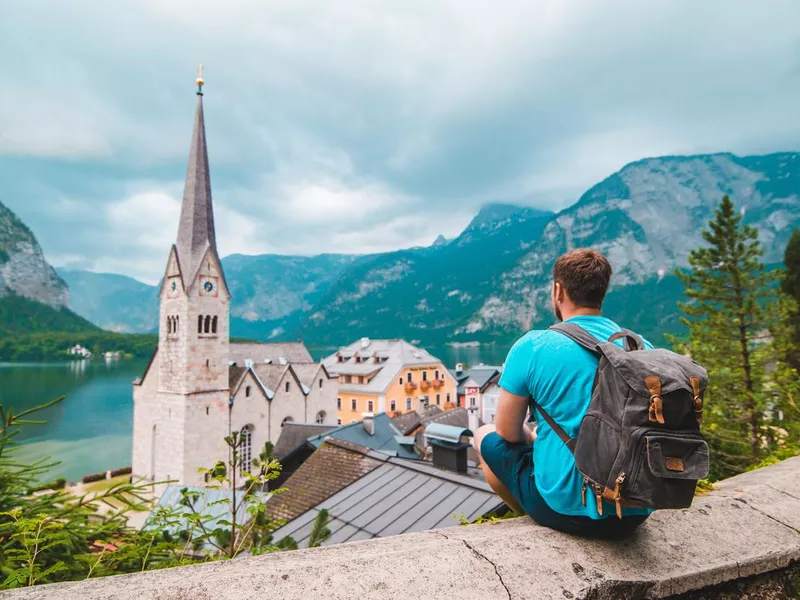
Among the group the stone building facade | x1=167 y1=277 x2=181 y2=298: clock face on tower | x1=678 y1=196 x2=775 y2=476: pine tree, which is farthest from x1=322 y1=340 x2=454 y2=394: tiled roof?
x1=678 y1=196 x2=775 y2=476: pine tree

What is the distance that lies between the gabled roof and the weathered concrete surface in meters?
3.15

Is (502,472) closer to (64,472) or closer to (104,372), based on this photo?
(64,472)

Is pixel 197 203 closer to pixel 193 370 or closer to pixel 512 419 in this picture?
pixel 193 370

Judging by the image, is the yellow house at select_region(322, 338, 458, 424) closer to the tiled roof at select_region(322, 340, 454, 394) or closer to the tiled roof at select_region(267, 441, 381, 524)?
the tiled roof at select_region(322, 340, 454, 394)

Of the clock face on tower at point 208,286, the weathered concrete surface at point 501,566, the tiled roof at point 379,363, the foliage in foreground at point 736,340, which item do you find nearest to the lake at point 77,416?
the clock face on tower at point 208,286

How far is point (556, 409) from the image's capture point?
2.02 metres

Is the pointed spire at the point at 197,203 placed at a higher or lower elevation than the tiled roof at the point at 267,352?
higher

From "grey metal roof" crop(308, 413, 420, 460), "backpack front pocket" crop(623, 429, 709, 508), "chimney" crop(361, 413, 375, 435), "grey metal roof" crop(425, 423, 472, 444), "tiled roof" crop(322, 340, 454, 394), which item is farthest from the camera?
"tiled roof" crop(322, 340, 454, 394)

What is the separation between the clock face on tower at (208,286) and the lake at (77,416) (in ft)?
29.8

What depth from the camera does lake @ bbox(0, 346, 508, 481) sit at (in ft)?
124

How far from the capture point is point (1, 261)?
178750 mm

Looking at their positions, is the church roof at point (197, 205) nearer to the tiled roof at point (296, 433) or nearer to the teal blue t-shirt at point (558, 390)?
the tiled roof at point (296, 433)

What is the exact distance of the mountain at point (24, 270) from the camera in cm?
17812

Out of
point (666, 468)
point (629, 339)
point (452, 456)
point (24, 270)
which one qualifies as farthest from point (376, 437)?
point (24, 270)
